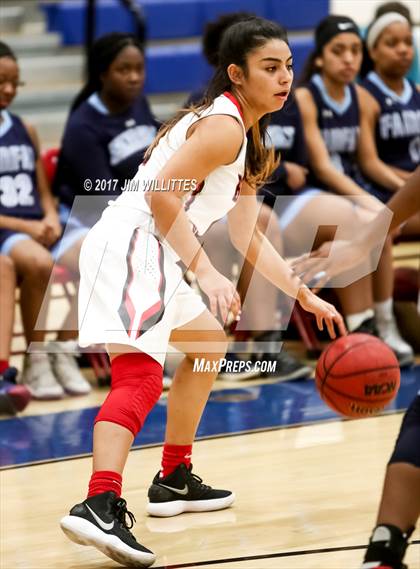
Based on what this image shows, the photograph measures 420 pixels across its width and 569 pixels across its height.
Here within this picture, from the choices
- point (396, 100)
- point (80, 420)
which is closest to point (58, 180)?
point (80, 420)

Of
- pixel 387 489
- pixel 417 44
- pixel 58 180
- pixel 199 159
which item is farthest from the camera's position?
pixel 417 44

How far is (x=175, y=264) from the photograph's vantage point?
3.66 meters

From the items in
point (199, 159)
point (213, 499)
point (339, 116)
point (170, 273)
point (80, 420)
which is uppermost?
point (199, 159)

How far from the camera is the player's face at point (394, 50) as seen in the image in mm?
6559

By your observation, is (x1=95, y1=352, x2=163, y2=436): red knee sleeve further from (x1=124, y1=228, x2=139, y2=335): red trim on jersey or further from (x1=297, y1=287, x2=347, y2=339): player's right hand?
(x1=297, y1=287, x2=347, y2=339): player's right hand

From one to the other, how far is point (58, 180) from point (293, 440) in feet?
6.50

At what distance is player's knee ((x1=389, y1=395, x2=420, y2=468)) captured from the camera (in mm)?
2830

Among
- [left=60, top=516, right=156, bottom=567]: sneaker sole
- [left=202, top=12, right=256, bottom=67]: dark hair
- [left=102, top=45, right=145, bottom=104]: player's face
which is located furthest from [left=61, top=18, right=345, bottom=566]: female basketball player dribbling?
[left=202, top=12, right=256, bottom=67]: dark hair

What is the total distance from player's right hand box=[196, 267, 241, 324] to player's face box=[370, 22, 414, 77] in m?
3.53

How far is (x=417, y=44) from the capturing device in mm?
8961

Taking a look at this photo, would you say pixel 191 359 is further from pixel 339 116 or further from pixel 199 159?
pixel 339 116

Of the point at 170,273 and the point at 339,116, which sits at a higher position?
the point at 170,273

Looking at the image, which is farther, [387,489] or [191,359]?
[191,359]

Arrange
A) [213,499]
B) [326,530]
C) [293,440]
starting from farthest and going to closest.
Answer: [293,440]
[213,499]
[326,530]
